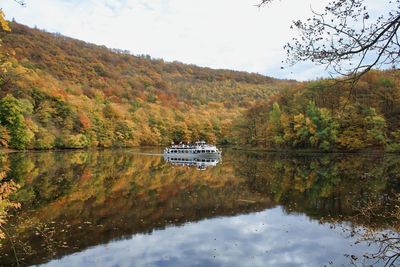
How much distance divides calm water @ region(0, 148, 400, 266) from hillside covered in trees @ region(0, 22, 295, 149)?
6.45 metres

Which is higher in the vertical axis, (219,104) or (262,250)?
(219,104)

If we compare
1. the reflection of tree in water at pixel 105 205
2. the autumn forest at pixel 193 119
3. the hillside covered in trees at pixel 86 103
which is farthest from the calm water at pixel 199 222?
the autumn forest at pixel 193 119

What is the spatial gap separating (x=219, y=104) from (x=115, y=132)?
81613mm

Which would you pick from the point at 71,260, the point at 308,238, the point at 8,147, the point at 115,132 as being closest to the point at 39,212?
the point at 71,260

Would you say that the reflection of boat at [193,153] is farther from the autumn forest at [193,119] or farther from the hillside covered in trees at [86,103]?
the hillside covered in trees at [86,103]

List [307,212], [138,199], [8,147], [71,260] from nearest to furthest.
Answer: [71,260] → [307,212] → [138,199] → [8,147]

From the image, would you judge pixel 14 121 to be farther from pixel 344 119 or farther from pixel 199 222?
pixel 344 119

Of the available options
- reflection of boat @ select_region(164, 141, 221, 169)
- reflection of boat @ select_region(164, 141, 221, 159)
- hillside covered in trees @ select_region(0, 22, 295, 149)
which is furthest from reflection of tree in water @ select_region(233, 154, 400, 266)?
reflection of boat @ select_region(164, 141, 221, 159)

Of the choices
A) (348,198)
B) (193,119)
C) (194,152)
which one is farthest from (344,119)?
(193,119)

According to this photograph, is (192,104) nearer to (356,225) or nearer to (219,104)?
(219,104)

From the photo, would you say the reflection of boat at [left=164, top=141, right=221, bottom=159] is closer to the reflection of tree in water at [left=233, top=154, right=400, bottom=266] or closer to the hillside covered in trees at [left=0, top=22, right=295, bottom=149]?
the hillside covered in trees at [left=0, top=22, right=295, bottom=149]

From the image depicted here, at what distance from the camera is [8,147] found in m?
60.7

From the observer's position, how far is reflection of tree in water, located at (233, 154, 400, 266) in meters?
14.2

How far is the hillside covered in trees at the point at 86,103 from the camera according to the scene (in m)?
62.7
